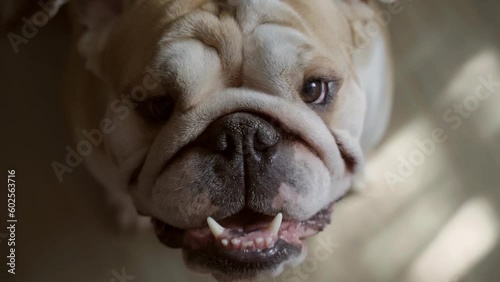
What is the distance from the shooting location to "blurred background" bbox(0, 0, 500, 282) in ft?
4.24

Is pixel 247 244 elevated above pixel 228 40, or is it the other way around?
pixel 228 40

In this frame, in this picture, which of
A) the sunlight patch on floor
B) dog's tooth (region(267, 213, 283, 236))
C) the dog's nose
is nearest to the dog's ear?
the dog's nose

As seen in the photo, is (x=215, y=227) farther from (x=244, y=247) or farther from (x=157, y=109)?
(x=157, y=109)

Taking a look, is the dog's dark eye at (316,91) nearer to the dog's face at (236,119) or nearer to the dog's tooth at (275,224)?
the dog's face at (236,119)

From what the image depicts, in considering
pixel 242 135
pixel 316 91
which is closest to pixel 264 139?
pixel 242 135

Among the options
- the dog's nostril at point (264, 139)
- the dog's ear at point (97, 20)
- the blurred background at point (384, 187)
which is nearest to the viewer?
the dog's nostril at point (264, 139)

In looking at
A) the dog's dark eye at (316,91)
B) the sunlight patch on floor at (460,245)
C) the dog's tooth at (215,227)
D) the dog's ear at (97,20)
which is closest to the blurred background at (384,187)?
the sunlight patch on floor at (460,245)

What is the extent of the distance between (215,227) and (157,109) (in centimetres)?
22

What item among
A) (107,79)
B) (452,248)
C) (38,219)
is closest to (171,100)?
(107,79)

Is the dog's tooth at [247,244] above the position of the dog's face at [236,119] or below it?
below

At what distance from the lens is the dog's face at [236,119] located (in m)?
0.91

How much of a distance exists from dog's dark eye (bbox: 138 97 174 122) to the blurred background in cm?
40

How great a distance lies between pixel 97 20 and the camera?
111 centimetres

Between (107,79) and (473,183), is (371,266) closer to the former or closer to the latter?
(473,183)
